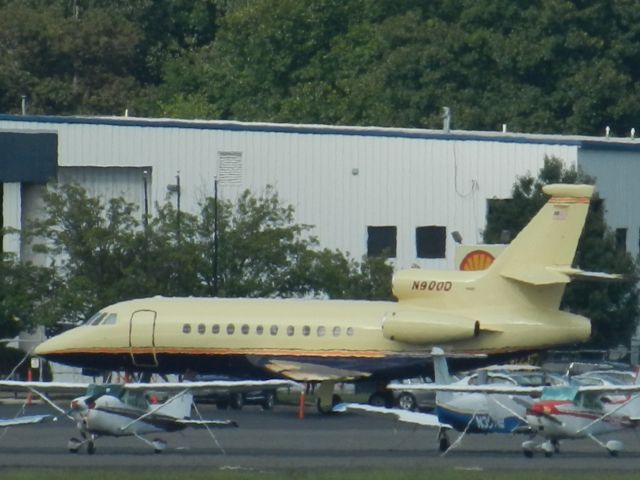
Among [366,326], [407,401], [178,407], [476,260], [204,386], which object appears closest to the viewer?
[178,407]

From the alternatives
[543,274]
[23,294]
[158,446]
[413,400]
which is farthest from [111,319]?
[158,446]

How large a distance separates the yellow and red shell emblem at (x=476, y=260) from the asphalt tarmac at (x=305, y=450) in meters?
7.97

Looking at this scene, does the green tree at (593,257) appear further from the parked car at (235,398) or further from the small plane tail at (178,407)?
the small plane tail at (178,407)

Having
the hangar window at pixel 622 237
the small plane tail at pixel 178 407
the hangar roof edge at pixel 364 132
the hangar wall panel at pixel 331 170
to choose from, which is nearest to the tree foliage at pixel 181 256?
the hangar wall panel at pixel 331 170

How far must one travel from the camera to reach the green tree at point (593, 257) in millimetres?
54406

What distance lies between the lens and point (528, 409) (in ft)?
105

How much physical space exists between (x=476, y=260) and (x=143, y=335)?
8.92m

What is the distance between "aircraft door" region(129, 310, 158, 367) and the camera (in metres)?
45.0

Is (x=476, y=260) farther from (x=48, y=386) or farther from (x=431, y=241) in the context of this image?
(x=48, y=386)

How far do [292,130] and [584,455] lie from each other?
93.5 ft

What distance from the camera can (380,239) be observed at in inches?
2355

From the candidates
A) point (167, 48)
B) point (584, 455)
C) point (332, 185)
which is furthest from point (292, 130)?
point (167, 48)

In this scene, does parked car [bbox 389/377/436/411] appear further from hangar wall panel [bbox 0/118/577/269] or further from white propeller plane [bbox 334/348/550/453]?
hangar wall panel [bbox 0/118/577/269]

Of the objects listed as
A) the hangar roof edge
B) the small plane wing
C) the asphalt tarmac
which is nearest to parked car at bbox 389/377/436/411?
the small plane wing
